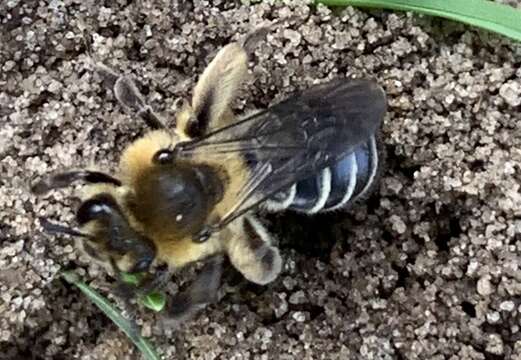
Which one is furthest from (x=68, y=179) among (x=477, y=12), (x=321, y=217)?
(x=477, y=12)

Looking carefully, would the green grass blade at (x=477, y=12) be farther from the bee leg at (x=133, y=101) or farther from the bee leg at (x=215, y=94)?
the bee leg at (x=133, y=101)

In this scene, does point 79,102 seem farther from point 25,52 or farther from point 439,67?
point 439,67

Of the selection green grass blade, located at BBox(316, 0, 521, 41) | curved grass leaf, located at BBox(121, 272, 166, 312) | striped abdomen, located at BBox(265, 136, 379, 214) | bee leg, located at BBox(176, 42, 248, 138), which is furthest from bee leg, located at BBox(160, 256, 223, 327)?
green grass blade, located at BBox(316, 0, 521, 41)

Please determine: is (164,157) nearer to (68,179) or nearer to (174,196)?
(174,196)

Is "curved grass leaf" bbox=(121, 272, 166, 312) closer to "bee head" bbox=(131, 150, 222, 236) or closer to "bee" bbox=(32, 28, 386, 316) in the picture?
"bee" bbox=(32, 28, 386, 316)

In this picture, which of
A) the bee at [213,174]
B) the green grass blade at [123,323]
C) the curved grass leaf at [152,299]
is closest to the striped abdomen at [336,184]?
the bee at [213,174]

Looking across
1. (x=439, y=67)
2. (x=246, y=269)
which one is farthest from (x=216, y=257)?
(x=439, y=67)
